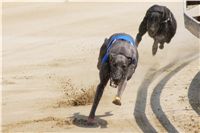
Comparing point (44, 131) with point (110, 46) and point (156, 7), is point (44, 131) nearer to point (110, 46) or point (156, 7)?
point (110, 46)

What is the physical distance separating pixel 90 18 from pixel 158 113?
859 cm

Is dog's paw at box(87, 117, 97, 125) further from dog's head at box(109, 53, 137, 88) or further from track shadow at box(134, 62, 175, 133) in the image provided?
dog's head at box(109, 53, 137, 88)

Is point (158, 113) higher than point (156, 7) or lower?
lower

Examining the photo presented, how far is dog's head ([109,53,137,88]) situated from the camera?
23.5 feet

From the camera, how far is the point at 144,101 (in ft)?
29.4

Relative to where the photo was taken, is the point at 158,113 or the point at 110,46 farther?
the point at 158,113

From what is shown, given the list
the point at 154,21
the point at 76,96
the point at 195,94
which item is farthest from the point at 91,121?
the point at 195,94

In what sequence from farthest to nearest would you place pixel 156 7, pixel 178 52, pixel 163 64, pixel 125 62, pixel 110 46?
pixel 178 52 < pixel 163 64 < pixel 156 7 < pixel 110 46 < pixel 125 62

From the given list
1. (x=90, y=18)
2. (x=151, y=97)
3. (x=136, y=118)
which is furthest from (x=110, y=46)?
(x=90, y=18)

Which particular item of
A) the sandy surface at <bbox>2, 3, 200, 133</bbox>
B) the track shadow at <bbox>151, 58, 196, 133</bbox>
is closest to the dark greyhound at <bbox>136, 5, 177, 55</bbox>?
the track shadow at <bbox>151, 58, 196, 133</bbox>

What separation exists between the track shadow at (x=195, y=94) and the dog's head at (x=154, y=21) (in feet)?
4.49

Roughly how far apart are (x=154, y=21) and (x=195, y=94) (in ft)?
5.19

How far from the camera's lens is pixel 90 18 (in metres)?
16.5

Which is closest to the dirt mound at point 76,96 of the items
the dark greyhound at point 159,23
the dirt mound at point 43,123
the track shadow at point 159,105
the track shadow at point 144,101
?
the dirt mound at point 43,123
